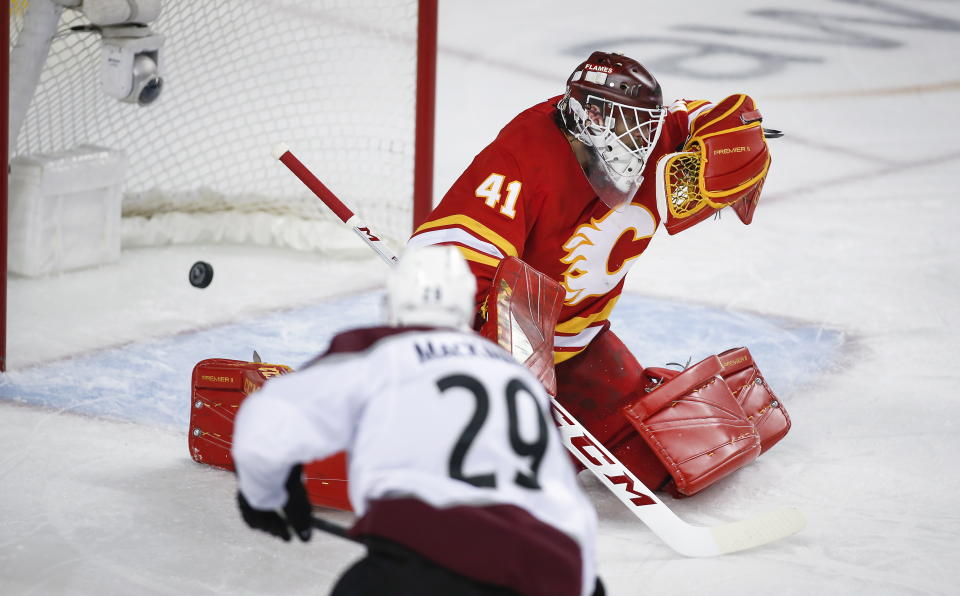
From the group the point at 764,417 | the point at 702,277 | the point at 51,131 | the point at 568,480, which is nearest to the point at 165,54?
the point at 51,131

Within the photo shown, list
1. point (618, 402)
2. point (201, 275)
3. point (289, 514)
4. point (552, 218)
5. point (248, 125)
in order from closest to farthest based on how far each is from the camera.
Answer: point (289, 514)
point (552, 218)
point (618, 402)
point (201, 275)
point (248, 125)

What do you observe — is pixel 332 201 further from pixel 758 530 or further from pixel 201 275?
pixel 758 530

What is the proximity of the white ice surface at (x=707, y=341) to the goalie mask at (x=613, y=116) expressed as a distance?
70 cm

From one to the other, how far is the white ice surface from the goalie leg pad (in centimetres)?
11

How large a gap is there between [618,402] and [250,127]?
86.0 inches

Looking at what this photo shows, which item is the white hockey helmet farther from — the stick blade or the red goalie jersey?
the stick blade

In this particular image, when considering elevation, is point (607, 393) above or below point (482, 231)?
below

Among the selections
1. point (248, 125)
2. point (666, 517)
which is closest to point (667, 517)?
point (666, 517)

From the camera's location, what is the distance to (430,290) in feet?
5.80

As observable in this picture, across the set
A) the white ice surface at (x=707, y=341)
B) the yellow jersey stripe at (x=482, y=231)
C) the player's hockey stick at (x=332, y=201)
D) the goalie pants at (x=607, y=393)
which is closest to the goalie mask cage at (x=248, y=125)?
the white ice surface at (x=707, y=341)

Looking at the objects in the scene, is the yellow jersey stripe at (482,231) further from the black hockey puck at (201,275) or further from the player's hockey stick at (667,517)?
the black hockey puck at (201,275)

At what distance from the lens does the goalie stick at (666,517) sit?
2.66 metres

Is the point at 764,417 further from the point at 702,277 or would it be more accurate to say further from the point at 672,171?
the point at 702,277

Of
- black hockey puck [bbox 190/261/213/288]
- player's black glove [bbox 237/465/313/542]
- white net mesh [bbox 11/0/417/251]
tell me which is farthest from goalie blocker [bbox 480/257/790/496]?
white net mesh [bbox 11/0/417/251]
